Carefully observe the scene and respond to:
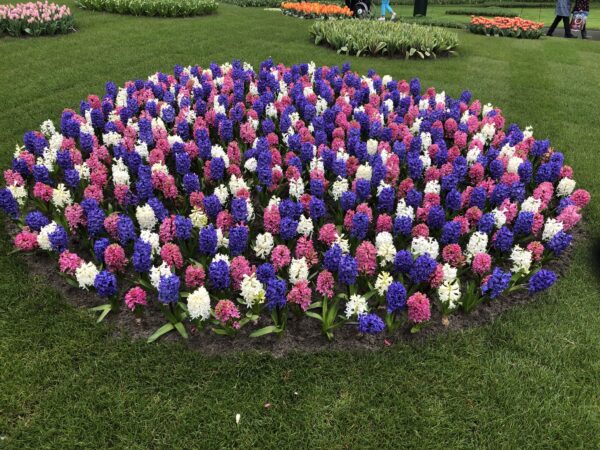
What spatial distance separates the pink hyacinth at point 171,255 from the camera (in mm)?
3910

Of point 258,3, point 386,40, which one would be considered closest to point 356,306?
point 386,40

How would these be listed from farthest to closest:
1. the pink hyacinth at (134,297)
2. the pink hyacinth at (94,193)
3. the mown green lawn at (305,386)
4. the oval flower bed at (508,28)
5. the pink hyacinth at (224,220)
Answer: the oval flower bed at (508,28) → the pink hyacinth at (94,193) → the pink hyacinth at (224,220) → the pink hyacinth at (134,297) → the mown green lawn at (305,386)

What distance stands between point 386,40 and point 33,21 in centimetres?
879

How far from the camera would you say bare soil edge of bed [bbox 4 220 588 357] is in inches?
149

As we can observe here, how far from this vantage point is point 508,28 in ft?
52.1

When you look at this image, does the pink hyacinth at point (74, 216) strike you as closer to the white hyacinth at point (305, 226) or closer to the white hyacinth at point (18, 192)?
the white hyacinth at point (18, 192)

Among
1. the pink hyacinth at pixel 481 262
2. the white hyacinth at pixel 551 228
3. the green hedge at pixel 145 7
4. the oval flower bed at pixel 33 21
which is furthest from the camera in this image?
the green hedge at pixel 145 7

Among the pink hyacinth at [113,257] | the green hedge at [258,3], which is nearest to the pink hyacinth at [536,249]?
the pink hyacinth at [113,257]

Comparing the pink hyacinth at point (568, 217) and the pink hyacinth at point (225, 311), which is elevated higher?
the pink hyacinth at point (568, 217)

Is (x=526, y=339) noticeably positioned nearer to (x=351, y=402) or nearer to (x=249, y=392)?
(x=351, y=402)

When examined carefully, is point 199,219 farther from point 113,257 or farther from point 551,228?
point 551,228

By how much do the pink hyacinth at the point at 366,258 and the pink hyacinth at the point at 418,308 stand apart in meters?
0.45

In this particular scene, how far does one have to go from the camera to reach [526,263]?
4.09 m

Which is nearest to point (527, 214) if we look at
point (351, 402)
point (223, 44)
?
point (351, 402)
